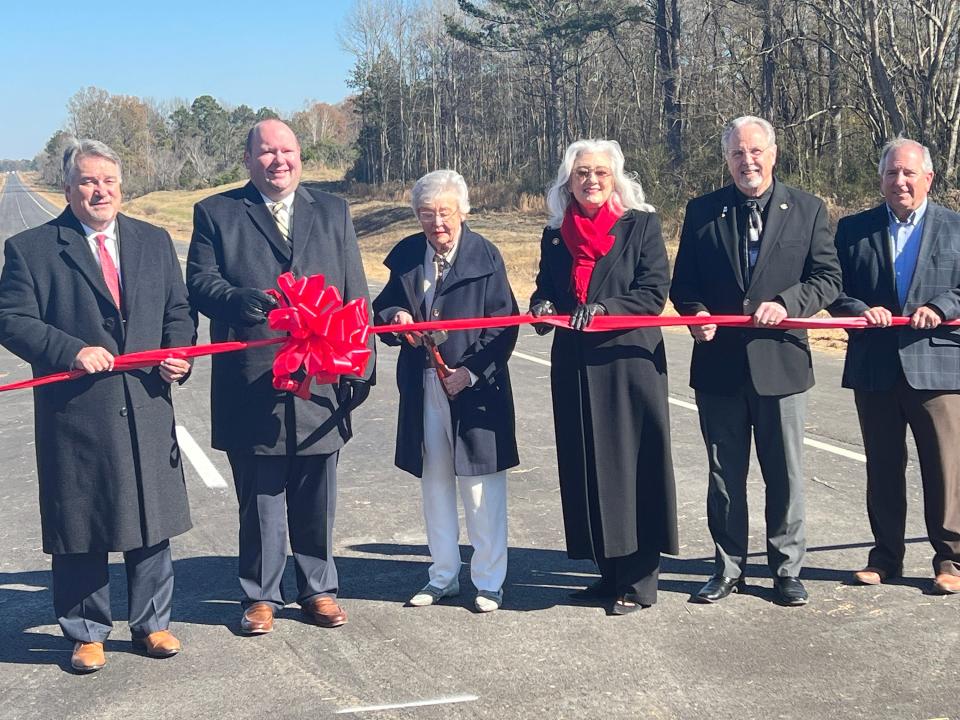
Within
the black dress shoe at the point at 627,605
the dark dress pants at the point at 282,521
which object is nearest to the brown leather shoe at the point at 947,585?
the black dress shoe at the point at 627,605

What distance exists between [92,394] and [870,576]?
372 centimetres

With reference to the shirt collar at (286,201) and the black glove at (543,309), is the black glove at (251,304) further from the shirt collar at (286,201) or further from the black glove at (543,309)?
the black glove at (543,309)

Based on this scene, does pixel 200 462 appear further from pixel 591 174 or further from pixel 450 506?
pixel 591 174

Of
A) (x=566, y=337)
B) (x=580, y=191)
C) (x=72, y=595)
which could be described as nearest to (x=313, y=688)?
(x=72, y=595)

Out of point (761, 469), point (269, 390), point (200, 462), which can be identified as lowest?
point (200, 462)

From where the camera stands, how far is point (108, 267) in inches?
185

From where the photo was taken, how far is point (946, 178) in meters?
23.5

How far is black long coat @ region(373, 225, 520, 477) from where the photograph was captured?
5.21 m

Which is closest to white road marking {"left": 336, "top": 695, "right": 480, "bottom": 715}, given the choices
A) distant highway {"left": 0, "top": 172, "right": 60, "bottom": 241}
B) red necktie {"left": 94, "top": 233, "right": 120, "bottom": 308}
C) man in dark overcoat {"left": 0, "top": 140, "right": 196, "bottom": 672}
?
man in dark overcoat {"left": 0, "top": 140, "right": 196, "bottom": 672}

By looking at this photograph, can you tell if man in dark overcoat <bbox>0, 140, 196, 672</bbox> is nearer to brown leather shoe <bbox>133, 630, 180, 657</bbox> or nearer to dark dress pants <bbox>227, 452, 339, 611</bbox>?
brown leather shoe <bbox>133, 630, 180, 657</bbox>

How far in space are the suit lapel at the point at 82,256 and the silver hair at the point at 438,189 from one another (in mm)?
1435

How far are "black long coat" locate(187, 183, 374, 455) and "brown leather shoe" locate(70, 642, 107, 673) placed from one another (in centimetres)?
100

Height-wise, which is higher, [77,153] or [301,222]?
[77,153]

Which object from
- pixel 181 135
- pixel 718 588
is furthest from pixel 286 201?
pixel 181 135
